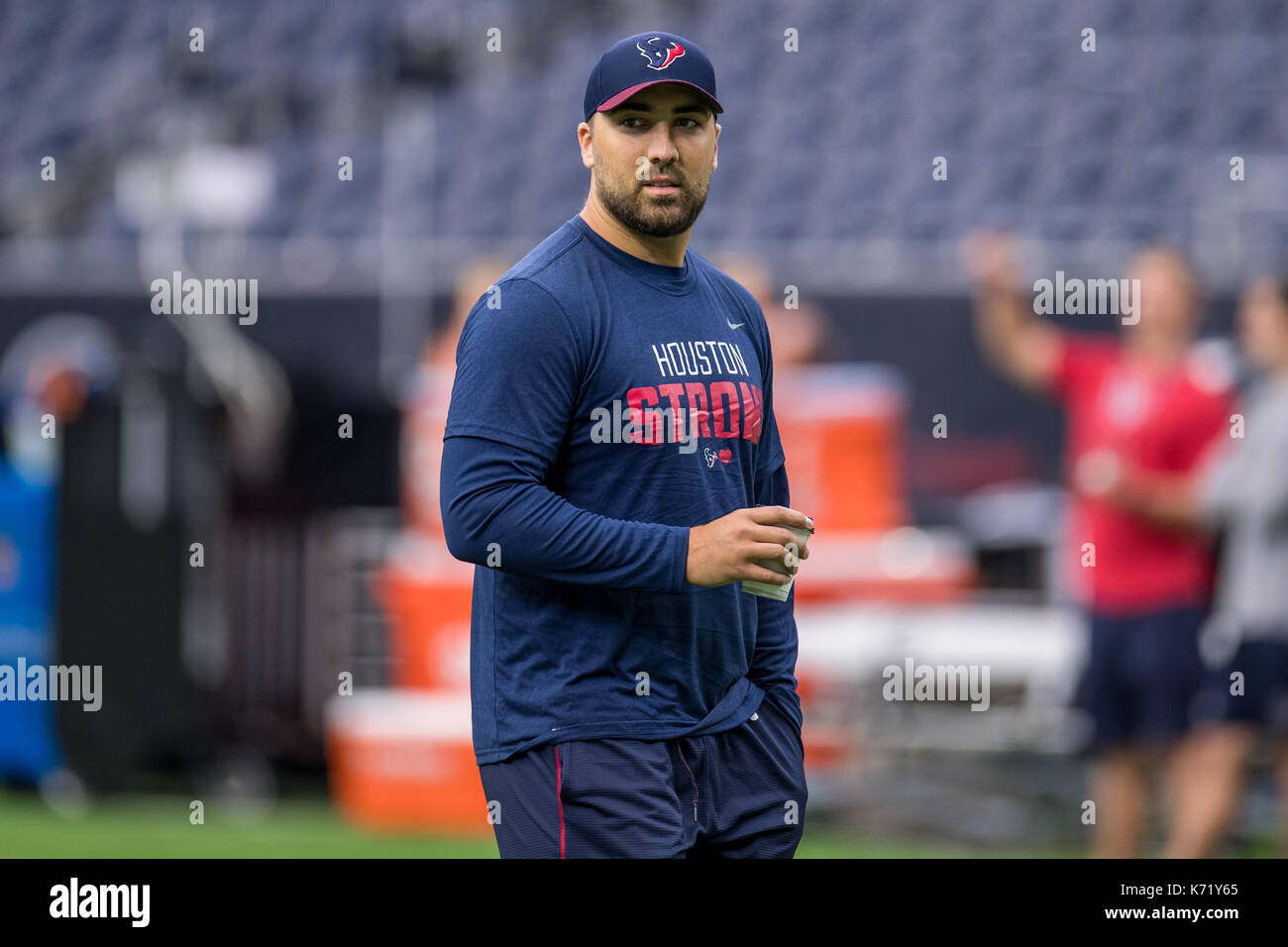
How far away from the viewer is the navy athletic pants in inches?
102

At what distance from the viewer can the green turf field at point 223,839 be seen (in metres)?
6.29

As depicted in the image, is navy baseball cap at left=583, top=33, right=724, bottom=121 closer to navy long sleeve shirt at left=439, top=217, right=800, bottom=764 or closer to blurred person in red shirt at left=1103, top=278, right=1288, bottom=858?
navy long sleeve shirt at left=439, top=217, right=800, bottom=764

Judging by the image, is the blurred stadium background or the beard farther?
the blurred stadium background

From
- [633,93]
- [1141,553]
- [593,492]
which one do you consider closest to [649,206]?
[633,93]

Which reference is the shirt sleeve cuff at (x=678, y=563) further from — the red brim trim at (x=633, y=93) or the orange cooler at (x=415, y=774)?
the orange cooler at (x=415, y=774)

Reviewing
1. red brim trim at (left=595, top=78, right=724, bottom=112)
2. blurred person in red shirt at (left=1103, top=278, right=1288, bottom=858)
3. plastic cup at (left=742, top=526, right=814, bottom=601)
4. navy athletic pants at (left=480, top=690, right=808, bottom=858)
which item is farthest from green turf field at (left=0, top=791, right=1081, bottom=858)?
red brim trim at (left=595, top=78, right=724, bottom=112)

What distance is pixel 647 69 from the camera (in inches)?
105

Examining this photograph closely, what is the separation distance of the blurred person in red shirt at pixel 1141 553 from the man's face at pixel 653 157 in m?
3.32

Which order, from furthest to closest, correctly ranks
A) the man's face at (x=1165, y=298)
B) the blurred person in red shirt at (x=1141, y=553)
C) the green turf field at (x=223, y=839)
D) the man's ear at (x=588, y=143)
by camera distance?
1. the green turf field at (x=223, y=839)
2. the man's face at (x=1165, y=298)
3. the blurred person in red shirt at (x=1141, y=553)
4. the man's ear at (x=588, y=143)

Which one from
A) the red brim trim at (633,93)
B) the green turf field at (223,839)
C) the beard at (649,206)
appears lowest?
the green turf field at (223,839)

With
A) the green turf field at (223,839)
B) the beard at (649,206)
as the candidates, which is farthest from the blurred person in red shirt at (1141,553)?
the beard at (649,206)

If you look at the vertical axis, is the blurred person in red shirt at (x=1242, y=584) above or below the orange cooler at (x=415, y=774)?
above

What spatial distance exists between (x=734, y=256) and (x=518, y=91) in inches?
124
